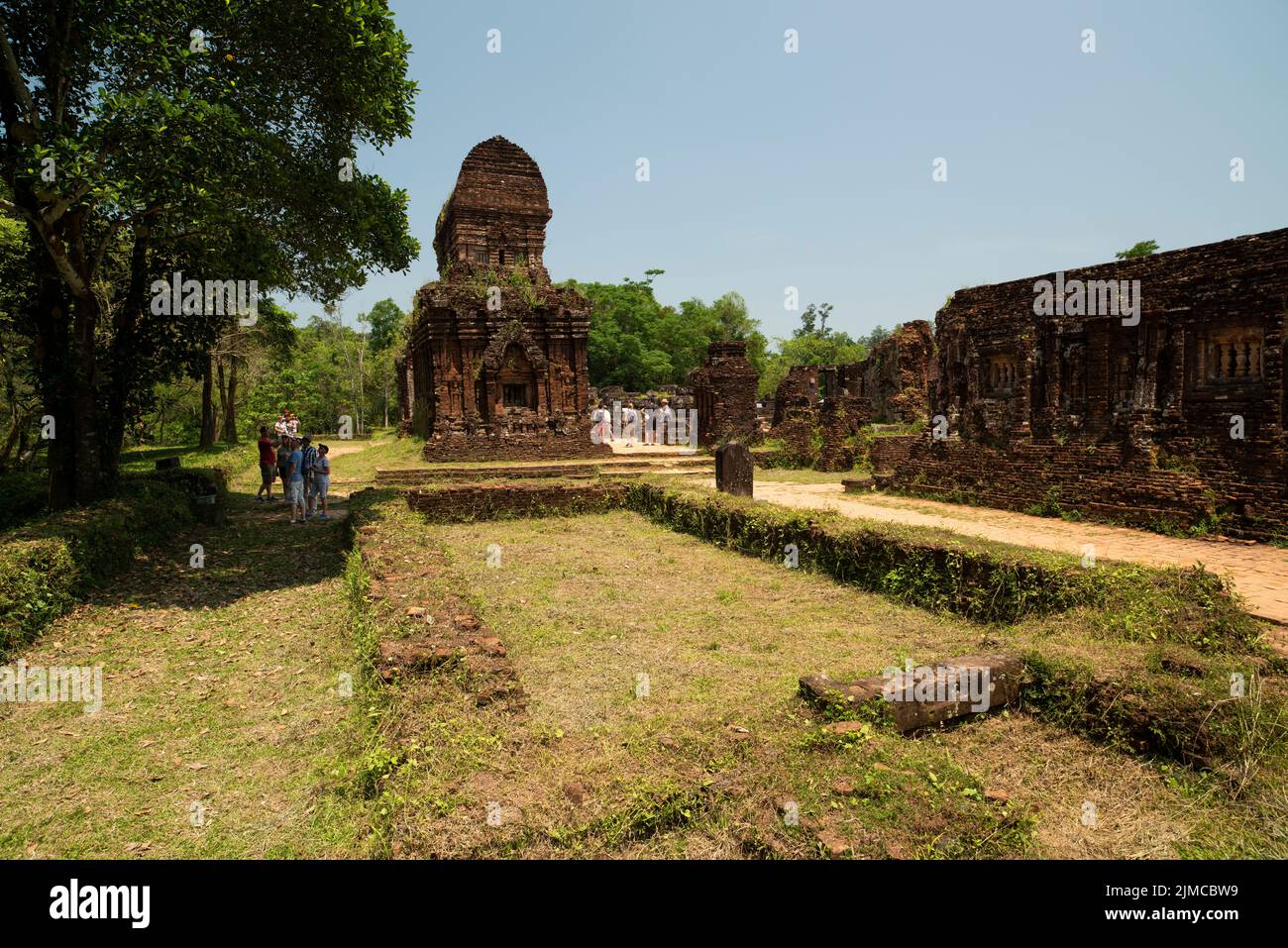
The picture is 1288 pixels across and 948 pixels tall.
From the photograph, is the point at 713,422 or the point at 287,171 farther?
the point at 713,422

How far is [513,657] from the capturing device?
20.2 feet

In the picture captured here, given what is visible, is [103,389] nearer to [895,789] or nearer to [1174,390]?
[895,789]

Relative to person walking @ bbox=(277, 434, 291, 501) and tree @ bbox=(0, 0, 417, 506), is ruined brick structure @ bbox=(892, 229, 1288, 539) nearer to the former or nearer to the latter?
tree @ bbox=(0, 0, 417, 506)

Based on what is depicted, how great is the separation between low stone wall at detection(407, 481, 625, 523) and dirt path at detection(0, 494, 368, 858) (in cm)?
496

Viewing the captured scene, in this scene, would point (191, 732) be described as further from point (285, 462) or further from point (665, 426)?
point (665, 426)

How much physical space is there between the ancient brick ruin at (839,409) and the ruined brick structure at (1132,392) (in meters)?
4.57

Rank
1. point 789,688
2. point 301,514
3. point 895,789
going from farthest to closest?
point 301,514
point 789,688
point 895,789

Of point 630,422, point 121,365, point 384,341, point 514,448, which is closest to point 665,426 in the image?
point 630,422

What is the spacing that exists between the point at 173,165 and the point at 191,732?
21.1ft

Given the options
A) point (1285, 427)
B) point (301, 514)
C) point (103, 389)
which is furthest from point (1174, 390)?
point (103, 389)

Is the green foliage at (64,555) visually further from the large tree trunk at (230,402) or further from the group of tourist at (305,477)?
the large tree trunk at (230,402)

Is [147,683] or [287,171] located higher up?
[287,171]

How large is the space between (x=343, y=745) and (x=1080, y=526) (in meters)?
11.7

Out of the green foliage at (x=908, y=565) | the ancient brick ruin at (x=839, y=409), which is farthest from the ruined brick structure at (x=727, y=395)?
the green foliage at (x=908, y=565)
